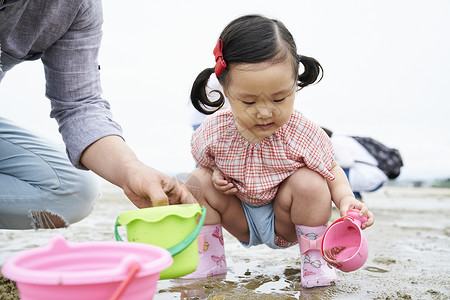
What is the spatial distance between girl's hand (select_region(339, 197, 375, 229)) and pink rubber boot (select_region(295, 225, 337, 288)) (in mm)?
157

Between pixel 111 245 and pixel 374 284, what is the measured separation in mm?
1279

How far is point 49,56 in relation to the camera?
220 centimetres

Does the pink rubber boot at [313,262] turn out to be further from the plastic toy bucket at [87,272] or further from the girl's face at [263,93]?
the plastic toy bucket at [87,272]

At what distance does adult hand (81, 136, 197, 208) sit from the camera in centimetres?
154

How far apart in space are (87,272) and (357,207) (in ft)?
4.07

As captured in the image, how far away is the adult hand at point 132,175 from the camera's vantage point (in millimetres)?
1538

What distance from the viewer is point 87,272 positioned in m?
0.96

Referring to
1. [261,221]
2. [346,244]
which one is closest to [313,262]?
[346,244]

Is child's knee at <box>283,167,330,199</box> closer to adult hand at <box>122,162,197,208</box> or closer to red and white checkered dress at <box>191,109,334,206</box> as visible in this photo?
red and white checkered dress at <box>191,109,334,206</box>

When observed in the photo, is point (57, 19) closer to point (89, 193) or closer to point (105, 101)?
point (105, 101)

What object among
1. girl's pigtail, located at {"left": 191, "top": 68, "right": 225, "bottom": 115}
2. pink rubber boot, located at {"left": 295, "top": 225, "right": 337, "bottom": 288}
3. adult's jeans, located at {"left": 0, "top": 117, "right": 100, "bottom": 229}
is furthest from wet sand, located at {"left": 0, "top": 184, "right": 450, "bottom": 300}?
girl's pigtail, located at {"left": 191, "top": 68, "right": 225, "bottom": 115}

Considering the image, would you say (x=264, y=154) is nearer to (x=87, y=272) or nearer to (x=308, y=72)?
(x=308, y=72)

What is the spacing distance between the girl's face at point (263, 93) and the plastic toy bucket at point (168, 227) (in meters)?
0.73

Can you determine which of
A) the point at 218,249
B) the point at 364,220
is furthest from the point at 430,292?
the point at 218,249
